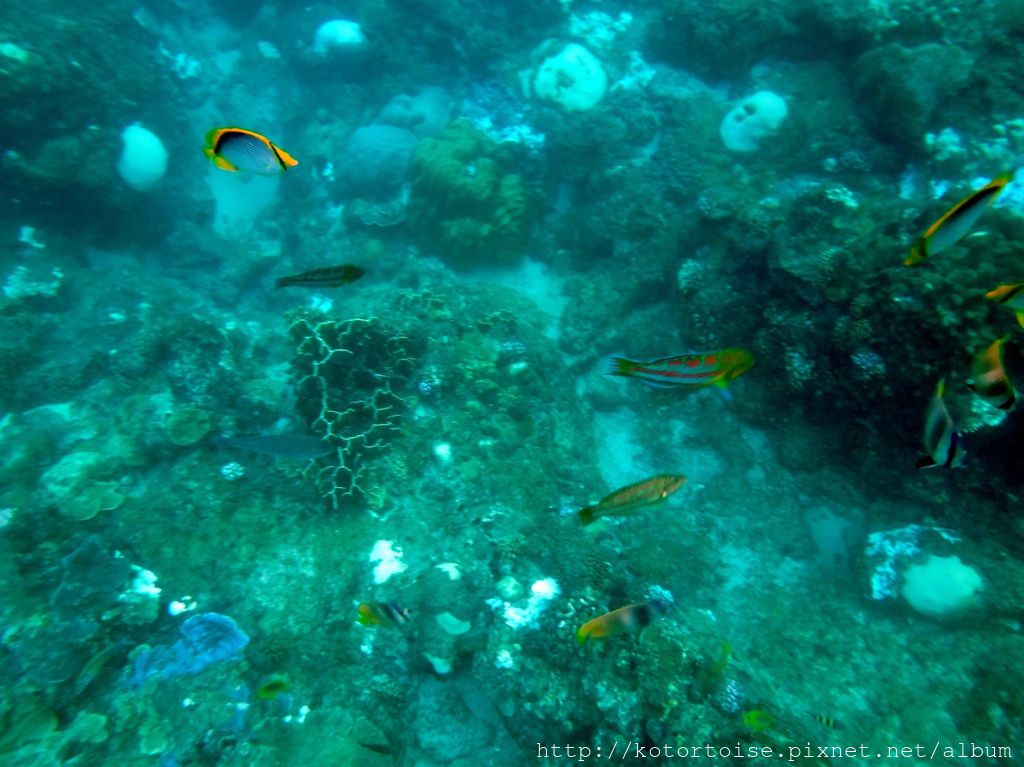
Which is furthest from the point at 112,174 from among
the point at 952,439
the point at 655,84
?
the point at 952,439

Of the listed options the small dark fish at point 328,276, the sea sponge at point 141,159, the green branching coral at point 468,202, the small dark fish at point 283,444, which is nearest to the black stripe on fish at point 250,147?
the small dark fish at point 328,276

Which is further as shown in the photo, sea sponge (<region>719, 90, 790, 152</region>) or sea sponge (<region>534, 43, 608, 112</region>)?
sea sponge (<region>534, 43, 608, 112</region>)

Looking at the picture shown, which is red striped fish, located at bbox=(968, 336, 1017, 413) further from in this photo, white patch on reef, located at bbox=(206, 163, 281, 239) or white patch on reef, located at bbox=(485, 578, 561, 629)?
white patch on reef, located at bbox=(206, 163, 281, 239)

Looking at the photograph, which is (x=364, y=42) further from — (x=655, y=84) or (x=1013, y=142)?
(x=1013, y=142)

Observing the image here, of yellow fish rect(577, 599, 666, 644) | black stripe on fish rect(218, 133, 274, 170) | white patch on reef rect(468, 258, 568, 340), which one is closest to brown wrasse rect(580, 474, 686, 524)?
yellow fish rect(577, 599, 666, 644)

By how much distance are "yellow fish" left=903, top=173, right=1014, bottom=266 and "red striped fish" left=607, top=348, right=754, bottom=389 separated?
3.34 ft

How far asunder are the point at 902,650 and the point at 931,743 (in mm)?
861

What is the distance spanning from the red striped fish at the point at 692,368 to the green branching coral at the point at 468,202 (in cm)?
637

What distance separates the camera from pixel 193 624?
4.74 meters

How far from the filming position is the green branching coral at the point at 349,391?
5.41 meters

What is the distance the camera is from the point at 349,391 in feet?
18.9

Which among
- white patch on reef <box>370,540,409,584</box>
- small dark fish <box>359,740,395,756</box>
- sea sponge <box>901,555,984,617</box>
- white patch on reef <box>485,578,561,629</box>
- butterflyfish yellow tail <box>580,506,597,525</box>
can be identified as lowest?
small dark fish <box>359,740,395,756</box>

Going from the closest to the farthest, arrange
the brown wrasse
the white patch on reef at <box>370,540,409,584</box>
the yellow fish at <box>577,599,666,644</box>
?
1. the yellow fish at <box>577,599,666,644</box>
2. the brown wrasse
3. the white patch on reef at <box>370,540,409,584</box>

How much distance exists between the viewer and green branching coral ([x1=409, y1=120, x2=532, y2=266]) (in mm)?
8594
